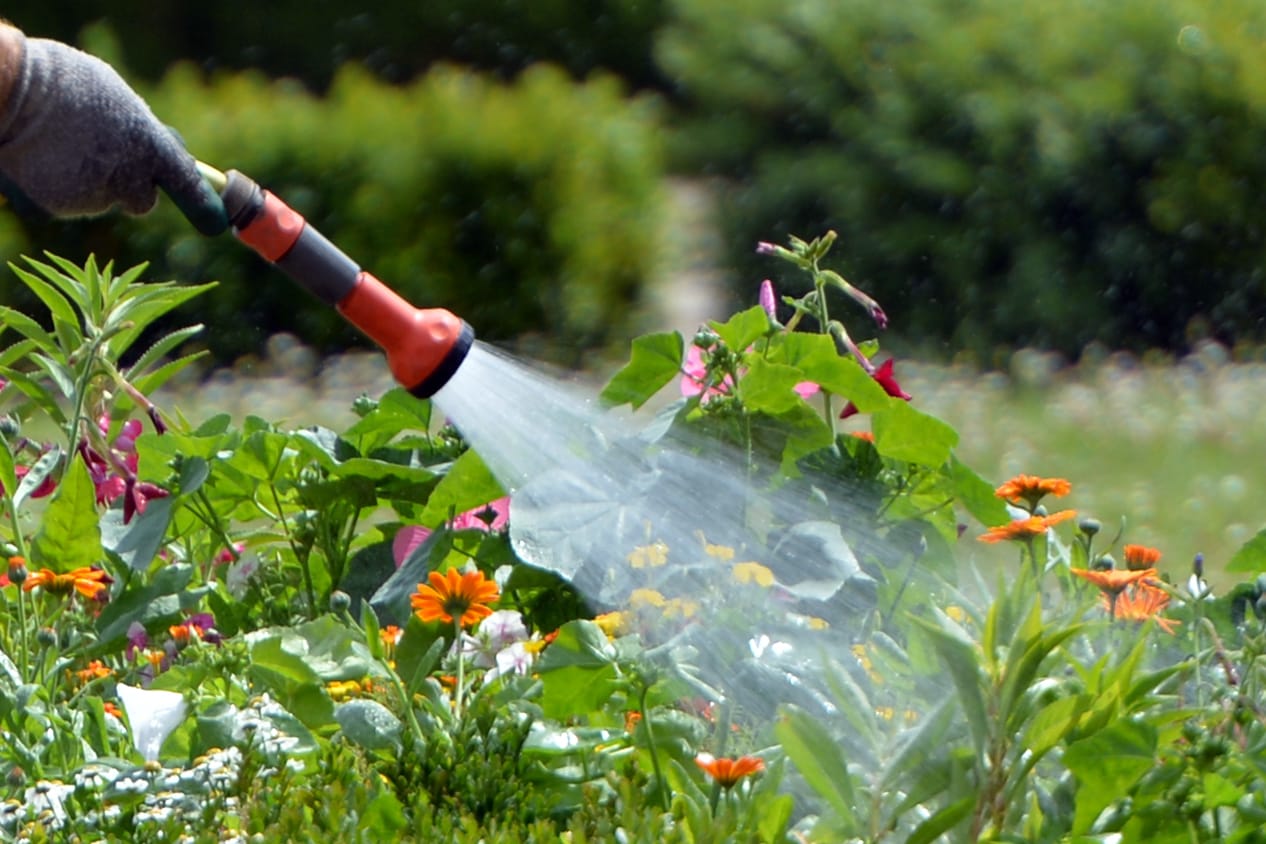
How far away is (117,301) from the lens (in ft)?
6.09

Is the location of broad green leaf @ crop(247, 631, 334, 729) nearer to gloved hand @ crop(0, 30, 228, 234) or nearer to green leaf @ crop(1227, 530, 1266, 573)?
gloved hand @ crop(0, 30, 228, 234)

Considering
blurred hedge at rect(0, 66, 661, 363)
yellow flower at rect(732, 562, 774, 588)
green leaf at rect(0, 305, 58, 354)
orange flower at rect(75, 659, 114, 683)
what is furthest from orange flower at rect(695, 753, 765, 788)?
blurred hedge at rect(0, 66, 661, 363)

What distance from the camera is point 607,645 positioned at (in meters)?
1.35

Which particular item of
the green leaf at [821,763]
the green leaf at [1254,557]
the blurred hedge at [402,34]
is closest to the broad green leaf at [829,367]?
the green leaf at [1254,557]

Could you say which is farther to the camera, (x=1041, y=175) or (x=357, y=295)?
(x=1041, y=175)

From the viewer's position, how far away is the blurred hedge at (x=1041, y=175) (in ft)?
22.6

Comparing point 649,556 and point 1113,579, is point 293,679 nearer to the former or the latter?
point 649,556

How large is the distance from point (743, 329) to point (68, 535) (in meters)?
0.70

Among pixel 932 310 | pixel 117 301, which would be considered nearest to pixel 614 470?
pixel 117 301

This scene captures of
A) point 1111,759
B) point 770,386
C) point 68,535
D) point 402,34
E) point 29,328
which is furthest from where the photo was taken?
point 402,34

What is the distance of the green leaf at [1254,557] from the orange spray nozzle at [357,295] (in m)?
0.79

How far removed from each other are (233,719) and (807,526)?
547 mm

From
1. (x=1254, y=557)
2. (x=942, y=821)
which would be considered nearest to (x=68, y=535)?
(x=942, y=821)

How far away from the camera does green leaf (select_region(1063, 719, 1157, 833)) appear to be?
42.3 inches
